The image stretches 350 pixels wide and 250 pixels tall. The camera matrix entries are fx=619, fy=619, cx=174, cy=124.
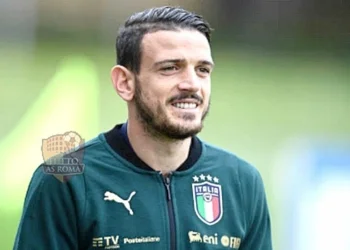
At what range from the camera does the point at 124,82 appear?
4.37ft

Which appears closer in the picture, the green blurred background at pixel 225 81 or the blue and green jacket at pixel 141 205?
the blue and green jacket at pixel 141 205

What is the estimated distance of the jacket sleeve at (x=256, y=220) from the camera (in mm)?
1365

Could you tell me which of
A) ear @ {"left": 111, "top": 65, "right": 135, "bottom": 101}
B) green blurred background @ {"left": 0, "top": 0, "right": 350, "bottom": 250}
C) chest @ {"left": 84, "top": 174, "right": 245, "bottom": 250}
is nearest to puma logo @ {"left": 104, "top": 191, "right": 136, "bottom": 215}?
chest @ {"left": 84, "top": 174, "right": 245, "bottom": 250}

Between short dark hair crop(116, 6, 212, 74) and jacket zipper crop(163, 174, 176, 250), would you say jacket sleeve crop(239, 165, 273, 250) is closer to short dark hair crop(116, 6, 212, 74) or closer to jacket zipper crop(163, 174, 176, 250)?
jacket zipper crop(163, 174, 176, 250)

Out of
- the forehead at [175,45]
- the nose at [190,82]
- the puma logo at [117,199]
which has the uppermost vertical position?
the forehead at [175,45]

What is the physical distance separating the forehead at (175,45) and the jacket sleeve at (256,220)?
32 centimetres

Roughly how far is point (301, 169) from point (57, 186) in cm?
97

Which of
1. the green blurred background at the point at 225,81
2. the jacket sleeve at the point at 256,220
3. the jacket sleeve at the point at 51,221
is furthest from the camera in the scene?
the green blurred background at the point at 225,81

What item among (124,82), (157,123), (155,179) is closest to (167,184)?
(155,179)

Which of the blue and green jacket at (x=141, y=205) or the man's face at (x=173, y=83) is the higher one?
the man's face at (x=173, y=83)

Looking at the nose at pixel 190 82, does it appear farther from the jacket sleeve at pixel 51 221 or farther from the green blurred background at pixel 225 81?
the green blurred background at pixel 225 81

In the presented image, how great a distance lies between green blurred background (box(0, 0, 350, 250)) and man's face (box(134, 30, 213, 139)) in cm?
57

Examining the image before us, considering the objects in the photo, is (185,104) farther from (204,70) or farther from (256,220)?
(256,220)

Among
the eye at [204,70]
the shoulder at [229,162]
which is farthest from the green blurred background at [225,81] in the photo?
the eye at [204,70]
